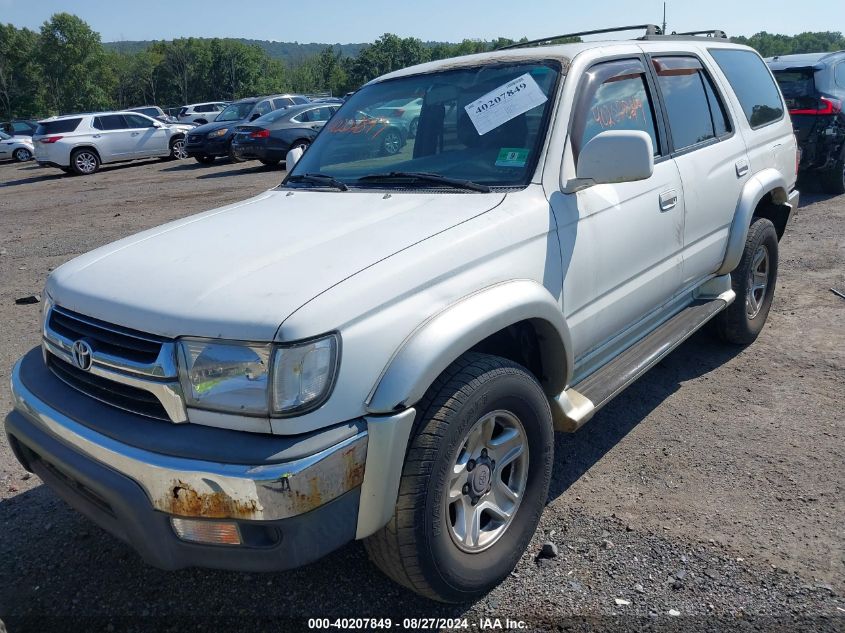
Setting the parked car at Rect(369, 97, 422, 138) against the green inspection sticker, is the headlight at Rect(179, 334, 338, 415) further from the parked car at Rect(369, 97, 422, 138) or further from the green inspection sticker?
the parked car at Rect(369, 97, 422, 138)

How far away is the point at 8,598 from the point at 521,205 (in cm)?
248

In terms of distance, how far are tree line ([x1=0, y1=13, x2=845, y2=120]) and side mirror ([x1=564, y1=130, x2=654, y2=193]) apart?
2848 inches

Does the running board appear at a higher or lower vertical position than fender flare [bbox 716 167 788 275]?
lower

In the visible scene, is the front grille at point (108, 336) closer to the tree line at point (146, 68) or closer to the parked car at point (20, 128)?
the parked car at point (20, 128)

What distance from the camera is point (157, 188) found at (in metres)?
15.2

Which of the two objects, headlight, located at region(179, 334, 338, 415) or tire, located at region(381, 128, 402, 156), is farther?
tire, located at region(381, 128, 402, 156)

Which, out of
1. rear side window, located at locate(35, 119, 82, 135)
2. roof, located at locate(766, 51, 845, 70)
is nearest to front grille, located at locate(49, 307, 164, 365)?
roof, located at locate(766, 51, 845, 70)

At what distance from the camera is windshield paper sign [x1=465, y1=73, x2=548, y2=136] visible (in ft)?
10.3

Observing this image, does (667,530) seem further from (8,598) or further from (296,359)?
(8,598)

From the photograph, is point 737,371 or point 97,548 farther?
point 737,371

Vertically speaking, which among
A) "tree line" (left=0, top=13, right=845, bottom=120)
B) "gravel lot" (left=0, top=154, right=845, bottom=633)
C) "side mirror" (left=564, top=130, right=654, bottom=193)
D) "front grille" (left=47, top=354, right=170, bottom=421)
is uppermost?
"tree line" (left=0, top=13, right=845, bottom=120)

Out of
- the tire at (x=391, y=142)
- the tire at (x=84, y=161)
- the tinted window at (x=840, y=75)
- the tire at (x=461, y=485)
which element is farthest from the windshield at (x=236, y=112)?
the tire at (x=461, y=485)

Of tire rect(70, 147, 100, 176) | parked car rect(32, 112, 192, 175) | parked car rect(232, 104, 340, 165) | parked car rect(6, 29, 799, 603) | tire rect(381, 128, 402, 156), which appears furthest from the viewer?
tire rect(70, 147, 100, 176)

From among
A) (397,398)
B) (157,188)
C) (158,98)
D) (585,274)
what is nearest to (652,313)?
(585,274)
